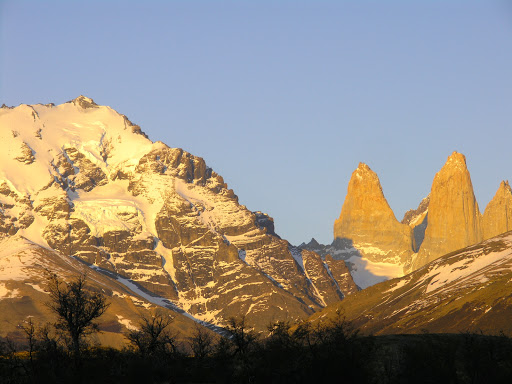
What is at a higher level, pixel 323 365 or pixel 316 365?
pixel 316 365

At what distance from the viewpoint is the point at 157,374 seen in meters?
144

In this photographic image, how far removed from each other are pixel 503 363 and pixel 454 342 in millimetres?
10920

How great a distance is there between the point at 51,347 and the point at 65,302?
9.02 meters

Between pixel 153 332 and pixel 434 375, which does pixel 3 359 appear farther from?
pixel 434 375

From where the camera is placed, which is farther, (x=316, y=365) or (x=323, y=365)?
(x=316, y=365)

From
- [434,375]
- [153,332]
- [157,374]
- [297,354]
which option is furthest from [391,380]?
[153,332]

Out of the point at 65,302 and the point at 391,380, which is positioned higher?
the point at 65,302

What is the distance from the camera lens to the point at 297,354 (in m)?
151

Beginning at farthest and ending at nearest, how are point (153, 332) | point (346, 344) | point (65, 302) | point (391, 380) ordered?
1. point (153, 332)
2. point (65, 302)
3. point (346, 344)
4. point (391, 380)

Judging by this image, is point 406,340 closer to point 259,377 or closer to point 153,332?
point 259,377

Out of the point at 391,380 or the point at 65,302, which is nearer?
the point at 391,380

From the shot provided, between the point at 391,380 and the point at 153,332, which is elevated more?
the point at 153,332

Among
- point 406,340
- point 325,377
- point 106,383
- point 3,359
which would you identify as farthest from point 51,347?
point 406,340

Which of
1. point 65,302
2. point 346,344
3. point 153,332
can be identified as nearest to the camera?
point 346,344
